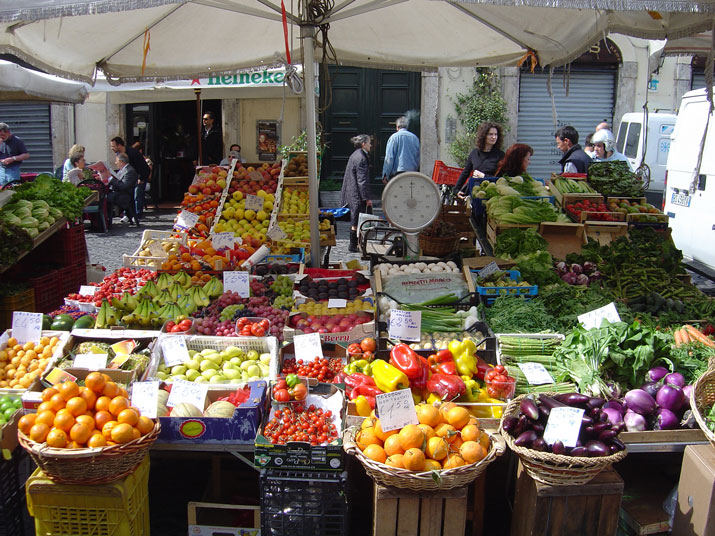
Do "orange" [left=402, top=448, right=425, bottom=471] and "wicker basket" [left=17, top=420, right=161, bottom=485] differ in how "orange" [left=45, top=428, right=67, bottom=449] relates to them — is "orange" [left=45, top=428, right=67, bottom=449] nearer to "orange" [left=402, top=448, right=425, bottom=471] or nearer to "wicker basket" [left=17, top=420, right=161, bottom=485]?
"wicker basket" [left=17, top=420, right=161, bottom=485]

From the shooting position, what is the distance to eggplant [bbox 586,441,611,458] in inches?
119

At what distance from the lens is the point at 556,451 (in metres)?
3.02

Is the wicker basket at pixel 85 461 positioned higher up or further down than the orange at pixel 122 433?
further down

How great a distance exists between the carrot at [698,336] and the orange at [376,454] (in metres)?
2.46

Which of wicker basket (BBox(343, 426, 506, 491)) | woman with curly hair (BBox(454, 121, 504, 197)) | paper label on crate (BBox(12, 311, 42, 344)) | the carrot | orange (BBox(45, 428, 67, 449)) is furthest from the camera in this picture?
woman with curly hair (BBox(454, 121, 504, 197))

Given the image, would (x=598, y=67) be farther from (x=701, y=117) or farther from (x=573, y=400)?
(x=573, y=400)

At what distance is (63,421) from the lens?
122 inches

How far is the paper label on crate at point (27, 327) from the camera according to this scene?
14.6ft

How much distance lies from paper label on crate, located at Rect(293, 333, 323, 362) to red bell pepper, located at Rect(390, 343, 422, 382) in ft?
2.03

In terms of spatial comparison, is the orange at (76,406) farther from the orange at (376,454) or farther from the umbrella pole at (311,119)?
the umbrella pole at (311,119)

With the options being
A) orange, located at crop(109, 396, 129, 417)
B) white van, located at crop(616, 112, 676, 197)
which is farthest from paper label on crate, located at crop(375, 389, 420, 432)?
white van, located at crop(616, 112, 676, 197)

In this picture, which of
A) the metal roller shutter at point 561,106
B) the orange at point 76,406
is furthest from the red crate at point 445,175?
the orange at point 76,406

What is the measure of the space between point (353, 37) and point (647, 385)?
14.6 ft

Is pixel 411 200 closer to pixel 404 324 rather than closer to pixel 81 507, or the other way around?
pixel 404 324
